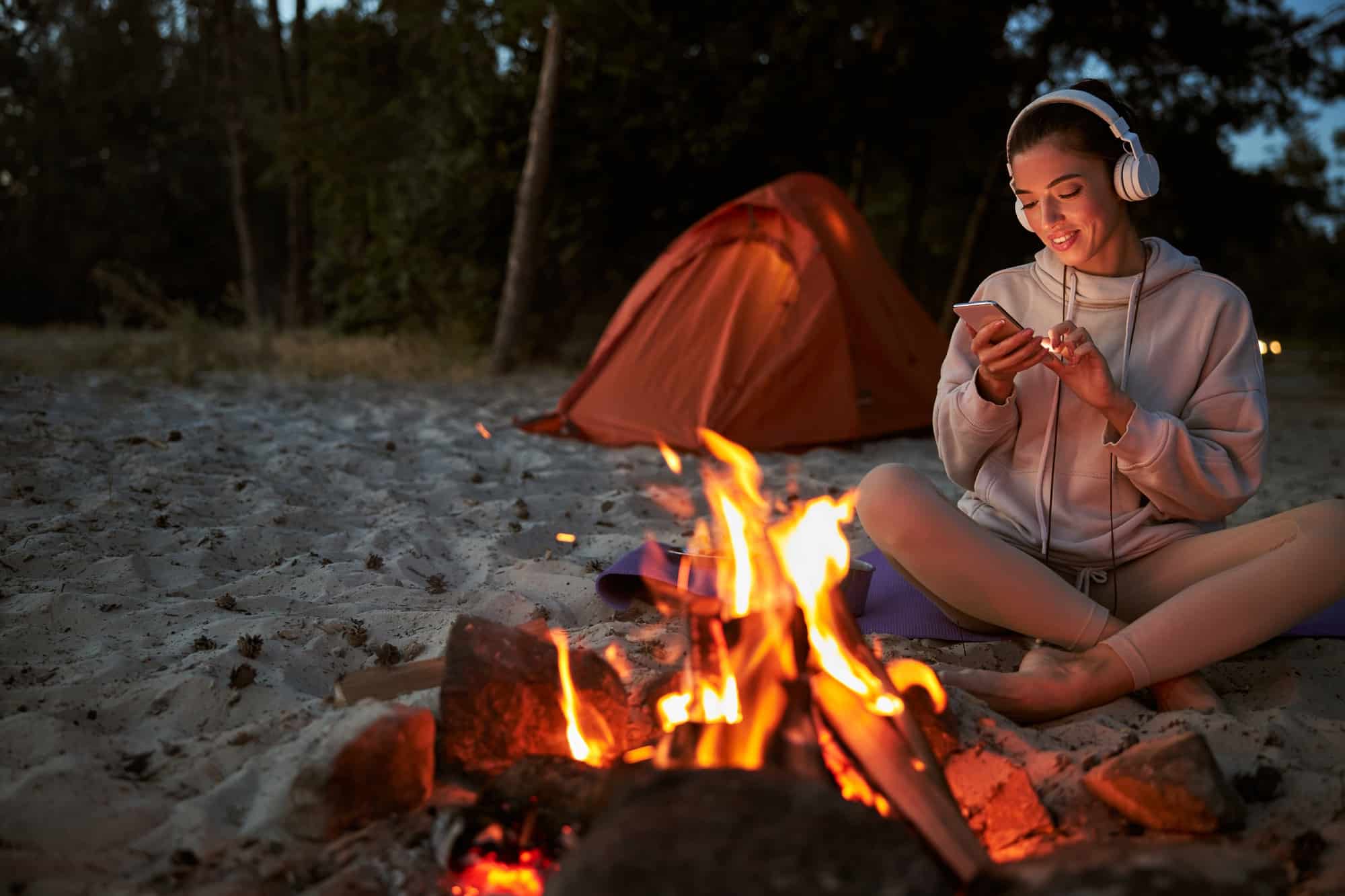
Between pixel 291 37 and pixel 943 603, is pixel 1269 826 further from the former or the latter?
pixel 291 37

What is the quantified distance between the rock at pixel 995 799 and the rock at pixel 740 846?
52cm

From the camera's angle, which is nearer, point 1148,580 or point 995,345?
point 995,345

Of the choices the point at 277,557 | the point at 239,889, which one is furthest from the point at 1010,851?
the point at 277,557

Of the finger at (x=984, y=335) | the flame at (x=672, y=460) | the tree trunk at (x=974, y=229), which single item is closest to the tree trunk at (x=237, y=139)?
the flame at (x=672, y=460)

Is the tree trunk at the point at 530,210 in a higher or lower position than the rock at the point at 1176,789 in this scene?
higher

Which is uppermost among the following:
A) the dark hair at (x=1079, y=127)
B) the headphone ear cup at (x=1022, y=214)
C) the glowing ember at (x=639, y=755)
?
the dark hair at (x=1079, y=127)

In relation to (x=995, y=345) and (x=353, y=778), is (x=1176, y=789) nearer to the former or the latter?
(x=995, y=345)

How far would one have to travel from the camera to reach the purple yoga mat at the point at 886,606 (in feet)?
8.52

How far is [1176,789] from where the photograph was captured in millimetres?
1622

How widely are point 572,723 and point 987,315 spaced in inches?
50.9

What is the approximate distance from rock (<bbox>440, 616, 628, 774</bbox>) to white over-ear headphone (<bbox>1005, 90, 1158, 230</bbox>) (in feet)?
5.44

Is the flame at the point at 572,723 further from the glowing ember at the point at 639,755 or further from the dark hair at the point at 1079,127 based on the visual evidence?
the dark hair at the point at 1079,127

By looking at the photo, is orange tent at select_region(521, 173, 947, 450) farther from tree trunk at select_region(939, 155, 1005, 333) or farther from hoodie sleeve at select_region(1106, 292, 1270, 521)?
tree trunk at select_region(939, 155, 1005, 333)

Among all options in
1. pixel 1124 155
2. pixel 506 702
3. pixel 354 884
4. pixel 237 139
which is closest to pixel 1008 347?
pixel 1124 155
